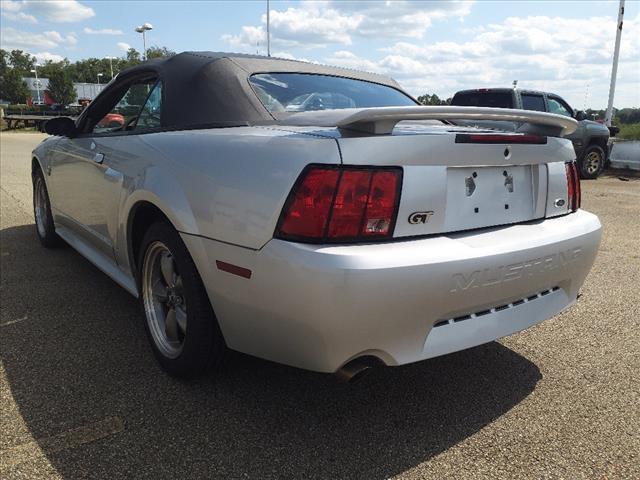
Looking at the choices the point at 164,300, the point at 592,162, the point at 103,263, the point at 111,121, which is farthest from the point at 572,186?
the point at 592,162

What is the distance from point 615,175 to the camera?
44.8 feet

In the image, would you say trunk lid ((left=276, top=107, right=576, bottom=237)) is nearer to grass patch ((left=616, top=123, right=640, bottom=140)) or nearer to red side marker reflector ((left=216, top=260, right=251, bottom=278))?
red side marker reflector ((left=216, top=260, right=251, bottom=278))

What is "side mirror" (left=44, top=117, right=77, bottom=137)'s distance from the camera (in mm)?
3729

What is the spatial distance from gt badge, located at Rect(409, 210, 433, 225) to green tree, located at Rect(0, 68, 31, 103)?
105m

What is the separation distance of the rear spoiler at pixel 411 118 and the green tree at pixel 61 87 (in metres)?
99.5

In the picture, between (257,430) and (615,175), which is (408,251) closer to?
(257,430)

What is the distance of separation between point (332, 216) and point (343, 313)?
1.08ft

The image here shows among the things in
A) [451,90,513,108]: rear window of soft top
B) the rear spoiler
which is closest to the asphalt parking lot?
the rear spoiler

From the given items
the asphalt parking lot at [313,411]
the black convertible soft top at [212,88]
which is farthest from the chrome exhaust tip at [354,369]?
the black convertible soft top at [212,88]

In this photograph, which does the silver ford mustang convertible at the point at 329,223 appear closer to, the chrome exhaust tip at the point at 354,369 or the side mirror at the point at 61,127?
the chrome exhaust tip at the point at 354,369

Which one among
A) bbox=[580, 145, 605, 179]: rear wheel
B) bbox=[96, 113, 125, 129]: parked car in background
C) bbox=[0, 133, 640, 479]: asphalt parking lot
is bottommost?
bbox=[0, 133, 640, 479]: asphalt parking lot

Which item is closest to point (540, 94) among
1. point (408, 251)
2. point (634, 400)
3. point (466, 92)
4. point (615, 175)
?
point (466, 92)

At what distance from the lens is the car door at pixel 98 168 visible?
304 centimetres

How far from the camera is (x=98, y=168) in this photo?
127 inches
